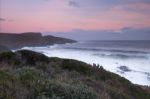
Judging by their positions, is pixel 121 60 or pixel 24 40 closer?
pixel 121 60

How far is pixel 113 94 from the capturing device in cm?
1089

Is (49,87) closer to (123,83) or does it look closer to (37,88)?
(37,88)

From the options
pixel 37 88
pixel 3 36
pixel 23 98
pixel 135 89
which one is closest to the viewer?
pixel 23 98

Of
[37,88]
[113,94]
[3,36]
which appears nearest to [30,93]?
[37,88]

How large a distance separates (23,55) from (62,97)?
29.0 feet

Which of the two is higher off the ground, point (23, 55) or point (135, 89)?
point (23, 55)

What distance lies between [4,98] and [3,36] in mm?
145376

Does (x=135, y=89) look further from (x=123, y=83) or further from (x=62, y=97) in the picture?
(x=62, y=97)

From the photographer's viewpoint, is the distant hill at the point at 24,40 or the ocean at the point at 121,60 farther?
the distant hill at the point at 24,40

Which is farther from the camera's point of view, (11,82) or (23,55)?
(23,55)

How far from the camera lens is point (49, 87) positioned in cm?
714

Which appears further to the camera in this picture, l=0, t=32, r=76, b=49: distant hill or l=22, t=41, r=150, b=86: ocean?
l=0, t=32, r=76, b=49: distant hill

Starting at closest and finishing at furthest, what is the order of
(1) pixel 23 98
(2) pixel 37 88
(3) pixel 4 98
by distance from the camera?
(3) pixel 4 98, (1) pixel 23 98, (2) pixel 37 88

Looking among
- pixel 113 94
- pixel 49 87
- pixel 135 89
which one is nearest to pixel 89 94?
pixel 49 87
